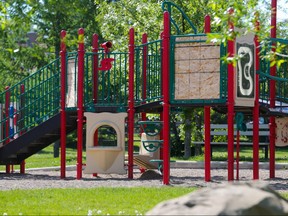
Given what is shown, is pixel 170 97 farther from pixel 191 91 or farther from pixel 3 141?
pixel 3 141

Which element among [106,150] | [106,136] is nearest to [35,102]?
[106,150]

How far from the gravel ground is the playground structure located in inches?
13.7

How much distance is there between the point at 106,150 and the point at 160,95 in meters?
1.60

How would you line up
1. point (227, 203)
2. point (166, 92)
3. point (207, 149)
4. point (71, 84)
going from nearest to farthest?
point (227, 203), point (166, 92), point (207, 149), point (71, 84)

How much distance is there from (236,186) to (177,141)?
2138cm

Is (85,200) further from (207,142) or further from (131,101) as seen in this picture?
(131,101)

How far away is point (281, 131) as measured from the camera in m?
16.9

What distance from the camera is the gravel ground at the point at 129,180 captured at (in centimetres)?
1457

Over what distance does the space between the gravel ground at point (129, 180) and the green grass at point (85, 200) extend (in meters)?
1.35

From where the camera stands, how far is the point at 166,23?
14.8 metres

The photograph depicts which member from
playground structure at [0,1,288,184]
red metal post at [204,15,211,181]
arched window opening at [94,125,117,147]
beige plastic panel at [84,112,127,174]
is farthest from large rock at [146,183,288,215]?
arched window opening at [94,125,117,147]

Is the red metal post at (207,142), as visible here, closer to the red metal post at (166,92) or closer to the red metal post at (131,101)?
the red metal post at (166,92)

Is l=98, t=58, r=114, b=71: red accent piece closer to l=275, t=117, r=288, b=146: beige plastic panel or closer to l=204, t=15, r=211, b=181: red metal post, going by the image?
l=204, t=15, r=211, b=181: red metal post

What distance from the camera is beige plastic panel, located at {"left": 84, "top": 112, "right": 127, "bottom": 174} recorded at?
1642cm
